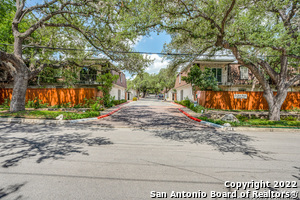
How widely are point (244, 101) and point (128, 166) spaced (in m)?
16.0

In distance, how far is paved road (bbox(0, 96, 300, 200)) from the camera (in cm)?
267

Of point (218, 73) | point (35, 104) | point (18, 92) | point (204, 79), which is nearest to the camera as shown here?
point (18, 92)

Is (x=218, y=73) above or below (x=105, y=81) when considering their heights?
above

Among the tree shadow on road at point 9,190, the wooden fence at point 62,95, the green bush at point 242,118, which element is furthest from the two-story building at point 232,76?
the tree shadow on road at point 9,190

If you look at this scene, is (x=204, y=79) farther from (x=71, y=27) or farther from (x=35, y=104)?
(x=35, y=104)

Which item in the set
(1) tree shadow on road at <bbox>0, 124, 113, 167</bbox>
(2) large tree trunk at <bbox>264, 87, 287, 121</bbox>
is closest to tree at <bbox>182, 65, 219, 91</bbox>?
(2) large tree trunk at <bbox>264, 87, 287, 121</bbox>

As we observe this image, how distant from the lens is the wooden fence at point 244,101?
50.5ft

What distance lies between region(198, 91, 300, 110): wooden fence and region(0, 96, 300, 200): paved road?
33.5 feet

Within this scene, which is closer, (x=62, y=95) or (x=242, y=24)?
(x=242, y=24)

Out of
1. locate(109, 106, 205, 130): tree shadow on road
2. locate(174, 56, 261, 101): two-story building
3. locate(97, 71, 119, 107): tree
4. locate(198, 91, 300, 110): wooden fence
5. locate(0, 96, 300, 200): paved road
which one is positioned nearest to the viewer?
locate(0, 96, 300, 200): paved road

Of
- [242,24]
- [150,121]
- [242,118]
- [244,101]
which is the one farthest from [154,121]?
[244,101]

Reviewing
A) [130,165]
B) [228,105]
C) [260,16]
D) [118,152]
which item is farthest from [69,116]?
[228,105]

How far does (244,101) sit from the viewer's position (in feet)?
50.8

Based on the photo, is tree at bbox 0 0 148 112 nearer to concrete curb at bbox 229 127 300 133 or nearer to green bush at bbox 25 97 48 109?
green bush at bbox 25 97 48 109
